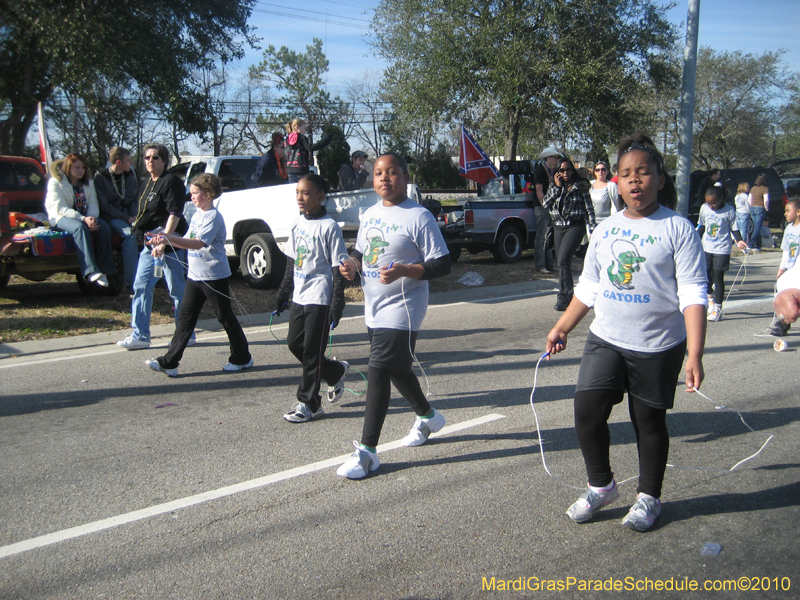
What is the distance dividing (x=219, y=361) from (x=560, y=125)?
17.6m

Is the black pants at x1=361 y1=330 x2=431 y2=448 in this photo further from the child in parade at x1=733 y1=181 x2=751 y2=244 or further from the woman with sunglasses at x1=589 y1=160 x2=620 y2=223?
the child in parade at x1=733 y1=181 x2=751 y2=244

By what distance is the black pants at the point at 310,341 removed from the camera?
4.98m

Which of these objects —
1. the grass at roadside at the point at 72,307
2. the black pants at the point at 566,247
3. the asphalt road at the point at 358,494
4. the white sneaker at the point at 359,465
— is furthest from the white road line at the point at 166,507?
the black pants at the point at 566,247

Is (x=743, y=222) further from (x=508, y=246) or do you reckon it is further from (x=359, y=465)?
(x=359, y=465)

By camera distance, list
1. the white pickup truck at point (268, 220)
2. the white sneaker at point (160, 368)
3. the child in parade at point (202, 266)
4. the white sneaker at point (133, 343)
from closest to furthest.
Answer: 1. the child in parade at point (202, 266)
2. the white sneaker at point (160, 368)
3. the white sneaker at point (133, 343)
4. the white pickup truck at point (268, 220)

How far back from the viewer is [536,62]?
2000 cm

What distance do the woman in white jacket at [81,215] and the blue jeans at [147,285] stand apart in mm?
1973

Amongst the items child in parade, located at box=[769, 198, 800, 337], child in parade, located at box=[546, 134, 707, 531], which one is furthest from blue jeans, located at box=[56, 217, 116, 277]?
child in parade, located at box=[769, 198, 800, 337]

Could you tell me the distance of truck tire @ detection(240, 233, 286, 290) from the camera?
1052 cm

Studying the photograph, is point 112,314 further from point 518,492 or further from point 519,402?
point 518,492

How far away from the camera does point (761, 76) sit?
47281mm

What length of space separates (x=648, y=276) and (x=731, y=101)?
5173 cm

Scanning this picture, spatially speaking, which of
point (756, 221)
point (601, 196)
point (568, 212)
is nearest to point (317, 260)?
point (568, 212)

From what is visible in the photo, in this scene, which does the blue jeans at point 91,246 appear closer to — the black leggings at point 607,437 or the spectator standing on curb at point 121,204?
the spectator standing on curb at point 121,204
